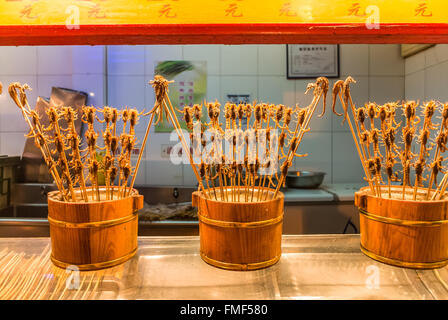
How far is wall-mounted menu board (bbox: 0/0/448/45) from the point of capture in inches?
41.3

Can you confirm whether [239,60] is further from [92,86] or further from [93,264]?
[93,264]

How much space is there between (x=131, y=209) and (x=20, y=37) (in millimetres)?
772

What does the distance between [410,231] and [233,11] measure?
949mm

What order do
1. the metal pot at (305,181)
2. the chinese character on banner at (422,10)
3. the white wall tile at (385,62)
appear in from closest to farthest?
1. the chinese character on banner at (422,10)
2. the metal pot at (305,181)
3. the white wall tile at (385,62)

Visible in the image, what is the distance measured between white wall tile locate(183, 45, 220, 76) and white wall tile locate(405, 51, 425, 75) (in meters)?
2.04

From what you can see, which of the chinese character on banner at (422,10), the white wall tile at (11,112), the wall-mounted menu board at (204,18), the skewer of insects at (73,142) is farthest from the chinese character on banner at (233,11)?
the white wall tile at (11,112)

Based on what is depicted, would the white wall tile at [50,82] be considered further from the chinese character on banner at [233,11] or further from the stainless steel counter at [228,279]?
the chinese character on banner at [233,11]

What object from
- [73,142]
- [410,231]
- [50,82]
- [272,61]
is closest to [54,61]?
[50,82]

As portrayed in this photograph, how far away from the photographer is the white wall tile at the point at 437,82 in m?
2.41

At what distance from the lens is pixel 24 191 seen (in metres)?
3.00

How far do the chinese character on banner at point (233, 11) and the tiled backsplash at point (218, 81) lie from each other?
220 cm

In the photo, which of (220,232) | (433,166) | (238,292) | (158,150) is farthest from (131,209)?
(158,150)

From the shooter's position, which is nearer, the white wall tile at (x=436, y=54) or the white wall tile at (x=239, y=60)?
the white wall tile at (x=436, y=54)

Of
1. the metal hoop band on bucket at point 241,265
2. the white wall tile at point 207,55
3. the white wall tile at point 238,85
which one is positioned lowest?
the metal hoop band on bucket at point 241,265
